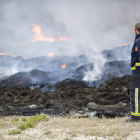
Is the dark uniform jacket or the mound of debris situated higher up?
the dark uniform jacket

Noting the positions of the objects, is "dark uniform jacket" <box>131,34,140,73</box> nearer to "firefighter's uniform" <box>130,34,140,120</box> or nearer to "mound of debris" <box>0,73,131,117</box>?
"firefighter's uniform" <box>130,34,140,120</box>

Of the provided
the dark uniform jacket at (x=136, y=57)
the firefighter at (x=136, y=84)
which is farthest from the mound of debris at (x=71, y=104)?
the dark uniform jacket at (x=136, y=57)

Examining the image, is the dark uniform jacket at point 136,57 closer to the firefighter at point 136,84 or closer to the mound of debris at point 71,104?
the firefighter at point 136,84

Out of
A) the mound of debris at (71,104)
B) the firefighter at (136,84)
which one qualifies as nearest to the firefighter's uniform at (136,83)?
the firefighter at (136,84)

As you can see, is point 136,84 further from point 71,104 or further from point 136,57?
point 71,104

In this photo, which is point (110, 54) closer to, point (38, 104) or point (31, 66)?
point (31, 66)

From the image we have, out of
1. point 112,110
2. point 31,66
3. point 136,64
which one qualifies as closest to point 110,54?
point 31,66

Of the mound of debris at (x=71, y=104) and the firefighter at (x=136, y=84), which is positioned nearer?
the firefighter at (x=136, y=84)

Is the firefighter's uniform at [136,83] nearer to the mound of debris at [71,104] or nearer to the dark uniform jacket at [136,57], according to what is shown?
the dark uniform jacket at [136,57]

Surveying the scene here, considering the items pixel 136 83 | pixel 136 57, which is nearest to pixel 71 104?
pixel 136 83

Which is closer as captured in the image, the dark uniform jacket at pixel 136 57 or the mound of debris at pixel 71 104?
the dark uniform jacket at pixel 136 57

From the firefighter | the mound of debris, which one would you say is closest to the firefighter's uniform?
the firefighter

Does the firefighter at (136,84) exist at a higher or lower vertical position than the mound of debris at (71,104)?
higher

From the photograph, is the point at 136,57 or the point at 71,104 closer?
the point at 136,57
